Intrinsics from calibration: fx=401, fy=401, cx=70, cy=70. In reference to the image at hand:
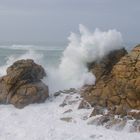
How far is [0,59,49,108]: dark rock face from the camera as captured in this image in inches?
699

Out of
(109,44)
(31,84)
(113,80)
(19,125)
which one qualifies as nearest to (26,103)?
(31,84)

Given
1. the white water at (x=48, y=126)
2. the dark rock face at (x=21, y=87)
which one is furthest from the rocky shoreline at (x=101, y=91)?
the white water at (x=48, y=126)

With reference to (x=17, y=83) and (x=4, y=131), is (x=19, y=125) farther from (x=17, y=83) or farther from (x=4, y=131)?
(x=17, y=83)

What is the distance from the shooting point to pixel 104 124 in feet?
48.8

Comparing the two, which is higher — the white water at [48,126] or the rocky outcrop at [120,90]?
the rocky outcrop at [120,90]

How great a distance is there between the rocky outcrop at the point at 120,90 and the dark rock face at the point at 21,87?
2.04 metres

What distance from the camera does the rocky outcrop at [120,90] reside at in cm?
1567

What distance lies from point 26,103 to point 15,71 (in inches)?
72.0

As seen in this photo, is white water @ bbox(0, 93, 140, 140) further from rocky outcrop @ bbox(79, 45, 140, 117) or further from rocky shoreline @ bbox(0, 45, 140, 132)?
rocky outcrop @ bbox(79, 45, 140, 117)

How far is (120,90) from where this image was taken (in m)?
16.3

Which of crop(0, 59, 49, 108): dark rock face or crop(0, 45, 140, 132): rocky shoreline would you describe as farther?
crop(0, 59, 49, 108): dark rock face

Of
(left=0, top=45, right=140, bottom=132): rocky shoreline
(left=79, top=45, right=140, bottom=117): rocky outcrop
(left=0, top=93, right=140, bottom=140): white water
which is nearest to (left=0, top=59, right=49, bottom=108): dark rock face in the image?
(left=0, top=45, right=140, bottom=132): rocky shoreline

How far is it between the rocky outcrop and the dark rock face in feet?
6.68

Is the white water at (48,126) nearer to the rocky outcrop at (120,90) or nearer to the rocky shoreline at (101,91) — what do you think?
the rocky shoreline at (101,91)
